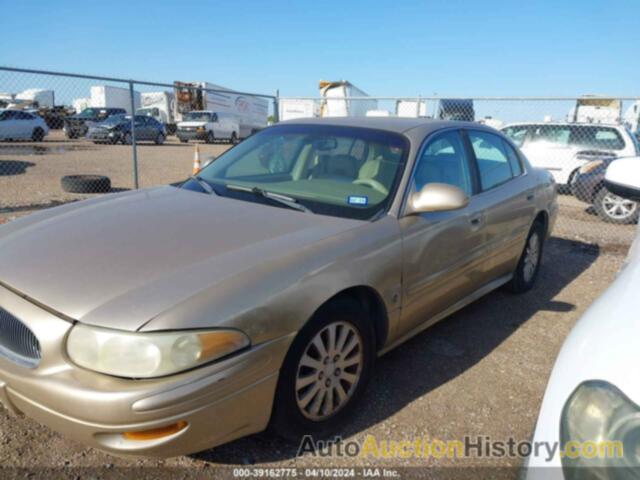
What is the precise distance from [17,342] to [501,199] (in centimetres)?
323

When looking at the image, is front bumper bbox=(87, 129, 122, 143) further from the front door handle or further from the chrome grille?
the chrome grille

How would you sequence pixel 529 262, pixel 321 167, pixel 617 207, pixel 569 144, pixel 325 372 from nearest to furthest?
pixel 325 372
pixel 321 167
pixel 529 262
pixel 617 207
pixel 569 144

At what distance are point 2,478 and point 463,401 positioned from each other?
92.9 inches

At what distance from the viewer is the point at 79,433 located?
174cm

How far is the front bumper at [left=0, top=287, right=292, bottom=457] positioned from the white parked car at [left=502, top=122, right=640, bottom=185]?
968cm

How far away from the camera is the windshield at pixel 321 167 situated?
2748mm

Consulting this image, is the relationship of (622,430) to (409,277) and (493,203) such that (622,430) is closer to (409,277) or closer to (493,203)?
(409,277)

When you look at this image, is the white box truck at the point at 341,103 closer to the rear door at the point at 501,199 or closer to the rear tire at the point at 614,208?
the rear tire at the point at 614,208

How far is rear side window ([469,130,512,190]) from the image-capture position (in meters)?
3.58

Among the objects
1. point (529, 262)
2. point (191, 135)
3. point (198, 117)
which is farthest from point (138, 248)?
point (198, 117)

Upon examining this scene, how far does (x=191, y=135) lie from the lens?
26.5 m

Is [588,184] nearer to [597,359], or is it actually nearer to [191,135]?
[597,359]

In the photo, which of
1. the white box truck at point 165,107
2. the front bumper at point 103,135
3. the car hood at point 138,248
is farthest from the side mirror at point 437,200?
the white box truck at point 165,107

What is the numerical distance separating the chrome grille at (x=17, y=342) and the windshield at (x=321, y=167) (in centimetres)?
137
